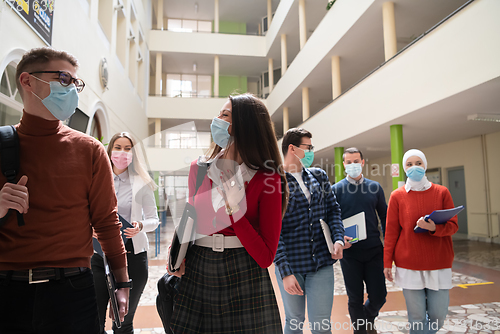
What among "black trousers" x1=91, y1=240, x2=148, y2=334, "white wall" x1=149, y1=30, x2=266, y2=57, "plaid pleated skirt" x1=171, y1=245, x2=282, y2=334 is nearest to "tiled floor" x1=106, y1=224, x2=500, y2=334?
"black trousers" x1=91, y1=240, x2=148, y2=334

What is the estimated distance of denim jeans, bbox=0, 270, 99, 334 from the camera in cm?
126

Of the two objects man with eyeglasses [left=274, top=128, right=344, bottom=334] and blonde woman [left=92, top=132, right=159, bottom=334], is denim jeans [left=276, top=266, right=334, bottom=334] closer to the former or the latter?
man with eyeglasses [left=274, top=128, right=344, bottom=334]

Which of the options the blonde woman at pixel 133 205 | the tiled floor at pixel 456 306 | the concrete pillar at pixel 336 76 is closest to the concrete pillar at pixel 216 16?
the concrete pillar at pixel 336 76

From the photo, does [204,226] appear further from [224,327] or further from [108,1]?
[108,1]

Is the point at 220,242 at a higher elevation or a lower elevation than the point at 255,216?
lower

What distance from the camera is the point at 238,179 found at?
4.83 ft

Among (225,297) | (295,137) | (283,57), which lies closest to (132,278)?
(225,297)

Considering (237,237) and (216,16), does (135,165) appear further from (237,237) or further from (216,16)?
(216,16)

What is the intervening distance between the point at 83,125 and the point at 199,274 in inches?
271

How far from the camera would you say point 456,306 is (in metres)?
4.31

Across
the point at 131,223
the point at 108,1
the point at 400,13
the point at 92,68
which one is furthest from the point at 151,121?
the point at 131,223

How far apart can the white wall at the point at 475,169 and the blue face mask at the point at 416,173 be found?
9520 mm

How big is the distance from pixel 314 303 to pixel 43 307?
1791 millimetres

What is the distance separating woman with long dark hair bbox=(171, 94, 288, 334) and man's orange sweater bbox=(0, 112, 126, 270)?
43 centimetres
